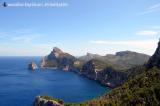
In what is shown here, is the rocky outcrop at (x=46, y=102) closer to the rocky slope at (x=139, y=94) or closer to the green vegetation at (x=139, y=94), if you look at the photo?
the rocky slope at (x=139, y=94)

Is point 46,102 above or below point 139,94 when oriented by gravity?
below

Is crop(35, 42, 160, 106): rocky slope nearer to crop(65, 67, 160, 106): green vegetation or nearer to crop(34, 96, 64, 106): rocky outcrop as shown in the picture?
crop(65, 67, 160, 106): green vegetation

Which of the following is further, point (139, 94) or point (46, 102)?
point (46, 102)

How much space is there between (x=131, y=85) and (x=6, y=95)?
79583 mm

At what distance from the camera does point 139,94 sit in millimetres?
84312

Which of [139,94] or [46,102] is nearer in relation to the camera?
[139,94]

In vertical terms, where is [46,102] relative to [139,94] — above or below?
below

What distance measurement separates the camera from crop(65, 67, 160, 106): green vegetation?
265 ft

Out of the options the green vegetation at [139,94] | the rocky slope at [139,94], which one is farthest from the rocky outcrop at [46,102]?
the green vegetation at [139,94]

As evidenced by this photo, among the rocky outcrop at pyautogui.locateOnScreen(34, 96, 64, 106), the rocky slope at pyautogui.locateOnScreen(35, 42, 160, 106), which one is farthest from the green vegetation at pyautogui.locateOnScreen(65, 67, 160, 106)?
the rocky outcrop at pyautogui.locateOnScreen(34, 96, 64, 106)

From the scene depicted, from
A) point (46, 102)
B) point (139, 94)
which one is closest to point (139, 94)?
point (139, 94)

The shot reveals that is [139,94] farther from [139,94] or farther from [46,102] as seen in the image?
[46,102]

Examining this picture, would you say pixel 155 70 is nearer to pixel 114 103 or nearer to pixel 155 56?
pixel 155 56

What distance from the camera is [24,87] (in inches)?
7170
